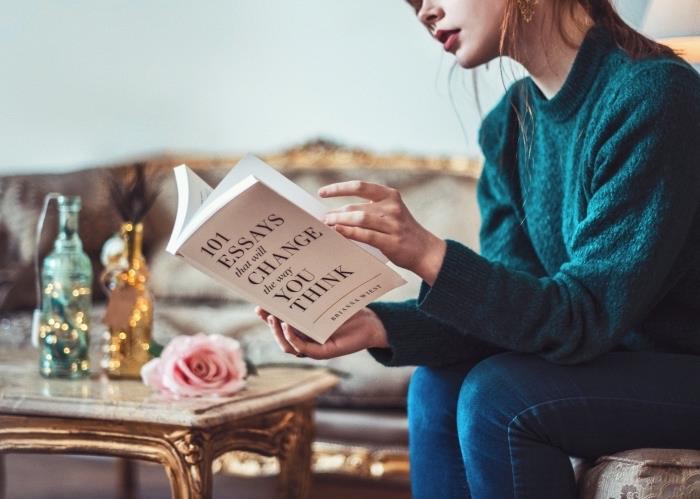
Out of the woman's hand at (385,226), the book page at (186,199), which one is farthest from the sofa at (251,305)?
the woman's hand at (385,226)

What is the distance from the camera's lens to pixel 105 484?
2.41m

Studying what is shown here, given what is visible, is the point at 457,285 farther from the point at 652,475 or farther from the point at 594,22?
the point at 594,22

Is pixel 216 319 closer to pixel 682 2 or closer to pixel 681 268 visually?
pixel 682 2

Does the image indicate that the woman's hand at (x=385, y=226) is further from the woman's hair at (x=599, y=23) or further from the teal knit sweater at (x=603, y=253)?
the woman's hair at (x=599, y=23)

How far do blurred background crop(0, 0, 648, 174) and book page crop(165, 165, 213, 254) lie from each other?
1.61 meters

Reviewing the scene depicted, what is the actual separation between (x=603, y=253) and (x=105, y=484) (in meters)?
1.78

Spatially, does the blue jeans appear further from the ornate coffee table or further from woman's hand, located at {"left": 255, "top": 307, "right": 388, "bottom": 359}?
the ornate coffee table

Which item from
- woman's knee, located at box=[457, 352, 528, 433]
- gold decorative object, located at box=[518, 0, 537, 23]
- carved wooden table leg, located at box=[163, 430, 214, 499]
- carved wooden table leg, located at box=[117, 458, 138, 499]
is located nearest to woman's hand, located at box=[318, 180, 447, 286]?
woman's knee, located at box=[457, 352, 528, 433]

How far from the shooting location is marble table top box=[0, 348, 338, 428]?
1252 mm

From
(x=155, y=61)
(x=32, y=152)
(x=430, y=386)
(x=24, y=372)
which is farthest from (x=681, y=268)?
(x=32, y=152)

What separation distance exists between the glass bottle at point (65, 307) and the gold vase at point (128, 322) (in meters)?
0.04

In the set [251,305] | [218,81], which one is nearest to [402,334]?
[251,305]

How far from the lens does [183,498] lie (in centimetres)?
126

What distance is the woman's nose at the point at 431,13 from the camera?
A: 1.18 meters
